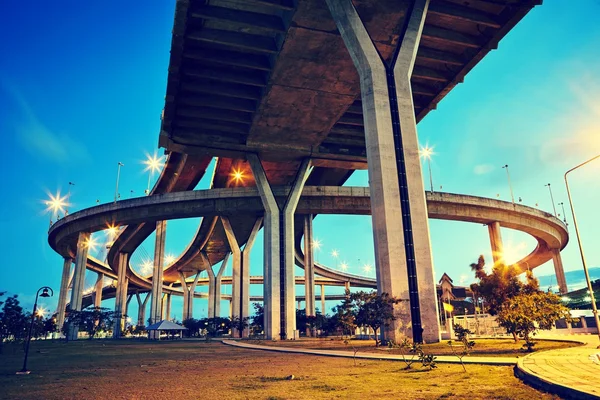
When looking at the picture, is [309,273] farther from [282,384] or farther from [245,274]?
[282,384]

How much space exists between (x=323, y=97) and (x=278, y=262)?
1663 centimetres

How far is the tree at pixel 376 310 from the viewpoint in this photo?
760 inches

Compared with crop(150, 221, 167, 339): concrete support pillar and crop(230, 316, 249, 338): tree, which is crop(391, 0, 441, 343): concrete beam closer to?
crop(230, 316, 249, 338): tree

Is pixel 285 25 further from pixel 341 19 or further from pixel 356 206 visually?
pixel 356 206

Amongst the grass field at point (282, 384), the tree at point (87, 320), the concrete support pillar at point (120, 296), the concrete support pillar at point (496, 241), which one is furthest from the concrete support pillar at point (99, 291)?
the grass field at point (282, 384)

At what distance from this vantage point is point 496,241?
53250 millimetres

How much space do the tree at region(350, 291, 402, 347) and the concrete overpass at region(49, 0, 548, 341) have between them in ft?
2.06

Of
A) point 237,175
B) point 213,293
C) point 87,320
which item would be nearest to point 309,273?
point 237,175

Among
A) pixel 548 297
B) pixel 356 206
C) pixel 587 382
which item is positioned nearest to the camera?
pixel 587 382

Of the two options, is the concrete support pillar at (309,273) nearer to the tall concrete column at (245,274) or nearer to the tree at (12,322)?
the tall concrete column at (245,274)

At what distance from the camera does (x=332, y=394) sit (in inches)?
315

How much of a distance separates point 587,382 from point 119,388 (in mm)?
9457

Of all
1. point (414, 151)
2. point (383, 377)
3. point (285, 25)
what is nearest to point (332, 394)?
point (383, 377)

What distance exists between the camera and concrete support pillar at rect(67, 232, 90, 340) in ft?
188
